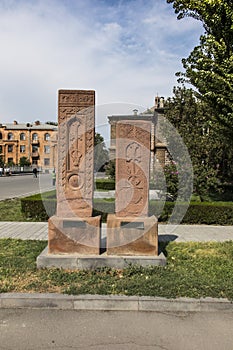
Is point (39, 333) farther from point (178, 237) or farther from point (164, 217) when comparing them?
point (164, 217)

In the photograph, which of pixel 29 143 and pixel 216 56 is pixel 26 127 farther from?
pixel 216 56

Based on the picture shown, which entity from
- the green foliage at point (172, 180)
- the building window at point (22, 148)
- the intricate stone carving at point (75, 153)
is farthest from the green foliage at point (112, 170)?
the building window at point (22, 148)

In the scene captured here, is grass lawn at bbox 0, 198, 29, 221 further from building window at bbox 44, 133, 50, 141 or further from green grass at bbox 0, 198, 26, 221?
A: building window at bbox 44, 133, 50, 141

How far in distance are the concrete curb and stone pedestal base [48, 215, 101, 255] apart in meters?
1.18

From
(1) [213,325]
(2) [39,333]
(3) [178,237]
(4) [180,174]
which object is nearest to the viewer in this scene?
(2) [39,333]

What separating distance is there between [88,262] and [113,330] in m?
1.57

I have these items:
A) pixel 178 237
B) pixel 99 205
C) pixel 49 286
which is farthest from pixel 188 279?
pixel 99 205

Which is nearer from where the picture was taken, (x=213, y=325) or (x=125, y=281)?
(x=213, y=325)

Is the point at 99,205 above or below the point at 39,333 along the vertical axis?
above

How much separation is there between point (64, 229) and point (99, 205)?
4.49 metres

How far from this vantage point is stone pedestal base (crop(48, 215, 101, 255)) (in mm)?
4660

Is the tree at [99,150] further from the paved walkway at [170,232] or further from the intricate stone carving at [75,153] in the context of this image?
the paved walkway at [170,232]

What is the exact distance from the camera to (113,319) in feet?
10.8

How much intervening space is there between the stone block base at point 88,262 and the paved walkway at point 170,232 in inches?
86.0
